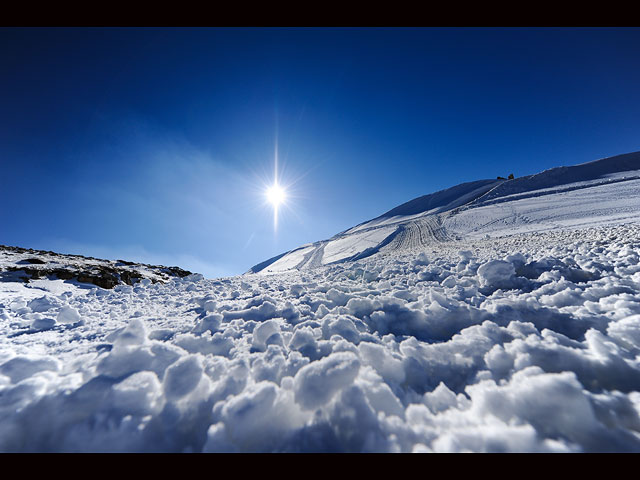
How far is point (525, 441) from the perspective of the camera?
116 centimetres

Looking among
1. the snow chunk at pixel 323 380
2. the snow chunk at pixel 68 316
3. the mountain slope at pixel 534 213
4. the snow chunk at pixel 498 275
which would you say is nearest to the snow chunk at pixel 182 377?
the snow chunk at pixel 323 380

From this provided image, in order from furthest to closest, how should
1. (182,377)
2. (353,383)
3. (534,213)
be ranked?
1. (534,213)
2. (182,377)
3. (353,383)

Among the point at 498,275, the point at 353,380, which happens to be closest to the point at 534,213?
the point at 498,275

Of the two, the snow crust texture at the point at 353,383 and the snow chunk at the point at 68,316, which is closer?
the snow crust texture at the point at 353,383

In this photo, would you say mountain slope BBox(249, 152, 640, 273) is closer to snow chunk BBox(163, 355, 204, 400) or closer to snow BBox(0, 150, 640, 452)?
snow BBox(0, 150, 640, 452)

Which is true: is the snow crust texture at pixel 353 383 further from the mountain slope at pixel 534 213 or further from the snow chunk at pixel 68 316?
the mountain slope at pixel 534 213

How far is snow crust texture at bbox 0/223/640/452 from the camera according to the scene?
48.8 inches

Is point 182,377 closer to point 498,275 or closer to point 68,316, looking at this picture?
point 68,316

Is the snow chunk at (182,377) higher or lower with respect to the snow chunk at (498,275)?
higher

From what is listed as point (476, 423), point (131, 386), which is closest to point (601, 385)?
point (476, 423)

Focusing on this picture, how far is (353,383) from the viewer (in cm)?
152

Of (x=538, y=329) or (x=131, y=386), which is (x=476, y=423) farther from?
(x=131, y=386)

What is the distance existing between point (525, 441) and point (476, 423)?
7.9 inches

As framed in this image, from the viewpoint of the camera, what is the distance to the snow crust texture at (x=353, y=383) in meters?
1.24
